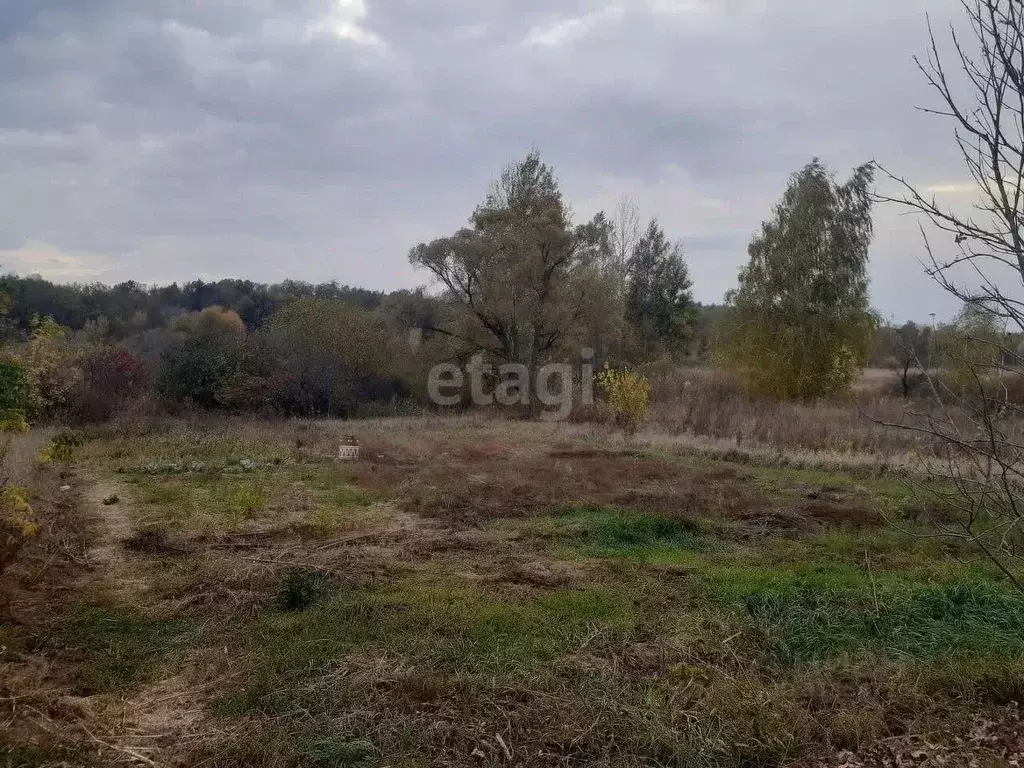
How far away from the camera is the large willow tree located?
23.0m

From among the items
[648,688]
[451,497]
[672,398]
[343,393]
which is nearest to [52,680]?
[648,688]

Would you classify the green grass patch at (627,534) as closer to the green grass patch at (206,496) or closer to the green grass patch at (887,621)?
the green grass patch at (887,621)

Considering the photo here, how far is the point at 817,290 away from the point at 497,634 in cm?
2172

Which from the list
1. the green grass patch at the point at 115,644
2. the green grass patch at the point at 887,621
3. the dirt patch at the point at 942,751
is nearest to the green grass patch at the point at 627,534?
the green grass patch at the point at 887,621

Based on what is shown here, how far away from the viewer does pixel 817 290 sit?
23.3 metres

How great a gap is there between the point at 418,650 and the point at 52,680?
2.20m

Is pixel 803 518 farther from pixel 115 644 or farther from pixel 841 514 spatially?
pixel 115 644

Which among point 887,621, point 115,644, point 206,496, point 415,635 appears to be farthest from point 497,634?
point 206,496

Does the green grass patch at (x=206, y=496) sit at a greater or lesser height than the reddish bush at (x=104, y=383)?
lesser

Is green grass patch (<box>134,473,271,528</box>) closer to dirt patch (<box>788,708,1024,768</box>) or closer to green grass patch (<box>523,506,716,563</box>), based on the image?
green grass patch (<box>523,506,716,563</box>)

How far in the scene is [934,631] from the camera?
16.3 feet

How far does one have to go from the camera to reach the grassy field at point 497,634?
144 inches

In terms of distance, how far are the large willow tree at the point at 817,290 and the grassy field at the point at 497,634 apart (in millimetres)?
14631

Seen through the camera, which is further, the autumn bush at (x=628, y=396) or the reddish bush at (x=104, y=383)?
the autumn bush at (x=628, y=396)
